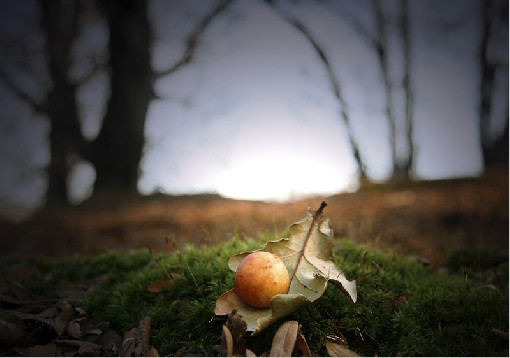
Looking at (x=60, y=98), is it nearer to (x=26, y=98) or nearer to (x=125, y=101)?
(x=26, y=98)

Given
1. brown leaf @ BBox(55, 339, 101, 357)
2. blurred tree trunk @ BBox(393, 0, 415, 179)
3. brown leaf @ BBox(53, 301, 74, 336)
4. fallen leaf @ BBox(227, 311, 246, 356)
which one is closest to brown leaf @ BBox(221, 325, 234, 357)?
fallen leaf @ BBox(227, 311, 246, 356)

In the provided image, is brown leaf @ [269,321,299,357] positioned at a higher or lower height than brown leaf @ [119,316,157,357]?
higher

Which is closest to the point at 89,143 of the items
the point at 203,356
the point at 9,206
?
the point at 9,206

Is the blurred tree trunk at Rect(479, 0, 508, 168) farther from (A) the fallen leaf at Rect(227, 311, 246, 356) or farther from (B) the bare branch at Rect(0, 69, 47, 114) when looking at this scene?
(B) the bare branch at Rect(0, 69, 47, 114)

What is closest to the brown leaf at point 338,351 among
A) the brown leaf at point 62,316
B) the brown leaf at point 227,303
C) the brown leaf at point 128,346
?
the brown leaf at point 227,303

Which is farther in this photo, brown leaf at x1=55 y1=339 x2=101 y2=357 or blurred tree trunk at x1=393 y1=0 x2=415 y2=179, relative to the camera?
blurred tree trunk at x1=393 y1=0 x2=415 y2=179

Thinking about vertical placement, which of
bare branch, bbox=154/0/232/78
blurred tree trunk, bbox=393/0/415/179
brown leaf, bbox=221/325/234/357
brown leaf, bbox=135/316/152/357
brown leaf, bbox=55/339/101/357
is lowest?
brown leaf, bbox=55/339/101/357
